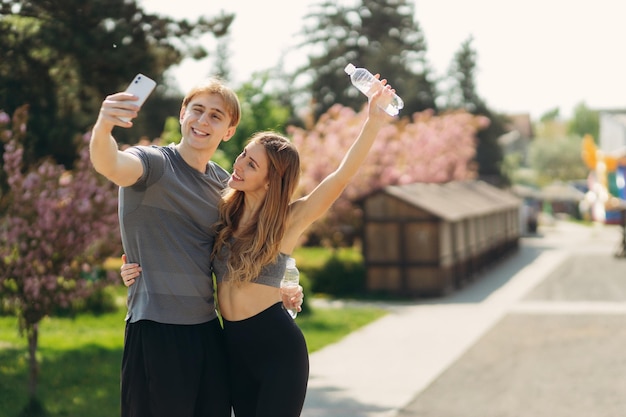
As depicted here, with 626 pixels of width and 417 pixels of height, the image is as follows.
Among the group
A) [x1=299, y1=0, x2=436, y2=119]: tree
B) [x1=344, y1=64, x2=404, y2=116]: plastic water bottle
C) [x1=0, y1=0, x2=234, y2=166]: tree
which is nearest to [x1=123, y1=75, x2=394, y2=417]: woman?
[x1=344, y1=64, x2=404, y2=116]: plastic water bottle

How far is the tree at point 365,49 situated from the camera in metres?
50.3

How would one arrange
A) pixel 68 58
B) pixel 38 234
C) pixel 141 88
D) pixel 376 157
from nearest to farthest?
pixel 141 88 → pixel 38 234 → pixel 68 58 → pixel 376 157

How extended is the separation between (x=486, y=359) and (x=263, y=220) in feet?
30.2

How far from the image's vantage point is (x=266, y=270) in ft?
13.0

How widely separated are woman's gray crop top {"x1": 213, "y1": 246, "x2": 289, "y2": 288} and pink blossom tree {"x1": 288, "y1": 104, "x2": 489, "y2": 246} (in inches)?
683

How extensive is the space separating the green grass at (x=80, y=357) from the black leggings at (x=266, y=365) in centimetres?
504

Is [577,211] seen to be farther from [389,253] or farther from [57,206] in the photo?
[57,206]

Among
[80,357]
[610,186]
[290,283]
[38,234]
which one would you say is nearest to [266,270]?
[290,283]

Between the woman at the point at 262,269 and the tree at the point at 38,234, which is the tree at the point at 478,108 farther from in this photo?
the woman at the point at 262,269

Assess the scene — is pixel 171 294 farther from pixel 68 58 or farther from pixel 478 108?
pixel 478 108

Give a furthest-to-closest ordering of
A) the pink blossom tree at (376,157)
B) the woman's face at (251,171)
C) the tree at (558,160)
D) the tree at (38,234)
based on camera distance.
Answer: the tree at (558,160) → the pink blossom tree at (376,157) → the tree at (38,234) → the woman's face at (251,171)

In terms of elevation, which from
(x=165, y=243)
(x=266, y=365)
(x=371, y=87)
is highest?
(x=371, y=87)

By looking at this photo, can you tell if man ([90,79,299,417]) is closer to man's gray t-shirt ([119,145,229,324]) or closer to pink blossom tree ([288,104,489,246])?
man's gray t-shirt ([119,145,229,324])

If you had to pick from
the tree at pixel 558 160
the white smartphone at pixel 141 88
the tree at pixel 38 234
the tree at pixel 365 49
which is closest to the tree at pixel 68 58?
the tree at pixel 38 234
